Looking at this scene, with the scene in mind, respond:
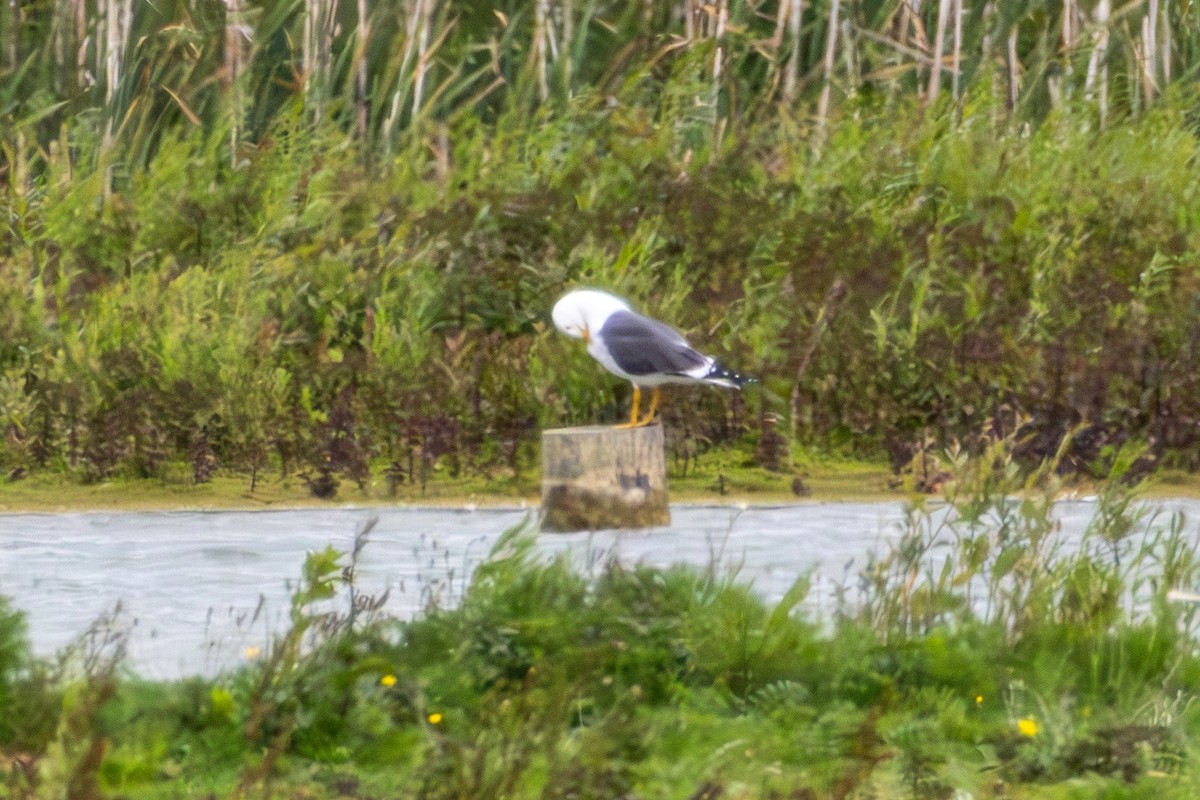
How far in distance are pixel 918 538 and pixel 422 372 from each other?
4.34 m

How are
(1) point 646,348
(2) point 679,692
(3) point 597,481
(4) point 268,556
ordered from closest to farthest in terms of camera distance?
→ 1. (2) point 679,692
2. (4) point 268,556
3. (3) point 597,481
4. (1) point 646,348

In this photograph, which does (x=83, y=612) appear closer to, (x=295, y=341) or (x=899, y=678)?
(x=899, y=678)

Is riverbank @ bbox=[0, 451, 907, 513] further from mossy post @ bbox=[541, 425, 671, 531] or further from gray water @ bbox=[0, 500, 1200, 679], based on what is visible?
mossy post @ bbox=[541, 425, 671, 531]

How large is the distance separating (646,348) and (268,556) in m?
1.87

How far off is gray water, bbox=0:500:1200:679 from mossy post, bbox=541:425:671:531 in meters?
0.10

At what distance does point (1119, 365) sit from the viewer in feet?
29.9

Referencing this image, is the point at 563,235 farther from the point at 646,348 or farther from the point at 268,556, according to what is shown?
the point at 268,556

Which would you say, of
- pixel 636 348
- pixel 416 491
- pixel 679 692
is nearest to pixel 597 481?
pixel 636 348

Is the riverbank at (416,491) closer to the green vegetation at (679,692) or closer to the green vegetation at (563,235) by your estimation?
the green vegetation at (563,235)

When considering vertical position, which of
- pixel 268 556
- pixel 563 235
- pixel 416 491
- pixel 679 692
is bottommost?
pixel 679 692

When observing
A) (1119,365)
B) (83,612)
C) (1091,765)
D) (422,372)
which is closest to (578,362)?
(422,372)

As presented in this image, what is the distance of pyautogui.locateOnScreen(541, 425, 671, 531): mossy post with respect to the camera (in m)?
7.54

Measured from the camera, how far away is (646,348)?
7.86 metres

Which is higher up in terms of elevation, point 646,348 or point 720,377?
point 646,348
